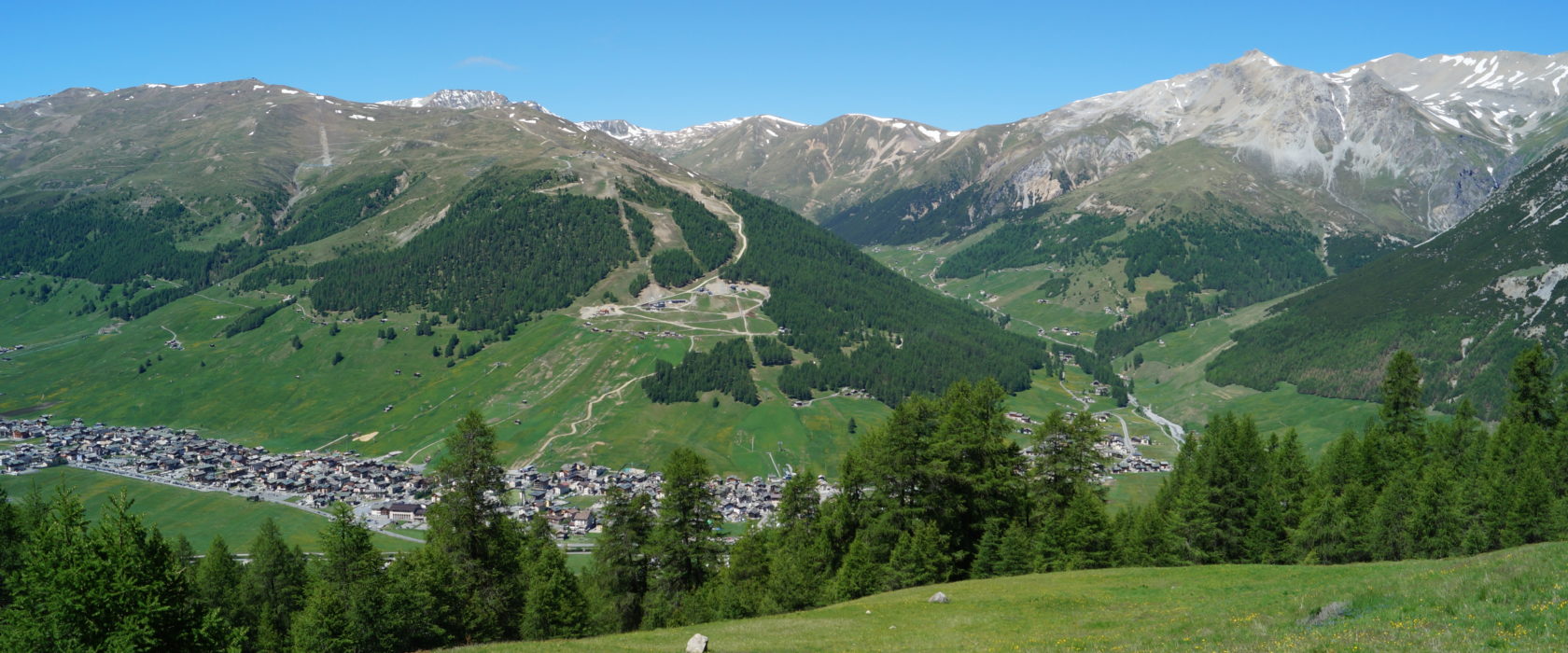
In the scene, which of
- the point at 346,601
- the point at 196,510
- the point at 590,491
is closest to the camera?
the point at 346,601

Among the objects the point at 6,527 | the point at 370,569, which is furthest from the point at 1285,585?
the point at 6,527

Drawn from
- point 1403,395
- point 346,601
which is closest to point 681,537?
point 346,601

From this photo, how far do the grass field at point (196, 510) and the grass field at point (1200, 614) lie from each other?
404 ft

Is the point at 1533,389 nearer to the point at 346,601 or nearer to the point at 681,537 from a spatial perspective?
the point at 681,537

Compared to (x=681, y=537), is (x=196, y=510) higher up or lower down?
lower down

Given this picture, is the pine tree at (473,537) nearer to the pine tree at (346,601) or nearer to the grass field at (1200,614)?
the pine tree at (346,601)

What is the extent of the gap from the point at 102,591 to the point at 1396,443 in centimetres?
10503

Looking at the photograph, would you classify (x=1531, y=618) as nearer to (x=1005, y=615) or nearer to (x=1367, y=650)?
(x=1367, y=650)

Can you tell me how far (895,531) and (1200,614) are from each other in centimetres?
3137

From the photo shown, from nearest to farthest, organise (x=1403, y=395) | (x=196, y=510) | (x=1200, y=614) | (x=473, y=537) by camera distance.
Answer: (x=1200, y=614) < (x=473, y=537) < (x=1403, y=395) < (x=196, y=510)

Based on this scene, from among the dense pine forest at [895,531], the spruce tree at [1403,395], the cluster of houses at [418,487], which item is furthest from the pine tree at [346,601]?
the cluster of houses at [418,487]

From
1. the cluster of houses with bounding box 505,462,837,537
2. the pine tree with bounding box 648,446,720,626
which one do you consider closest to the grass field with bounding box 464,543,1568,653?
the pine tree with bounding box 648,446,720,626

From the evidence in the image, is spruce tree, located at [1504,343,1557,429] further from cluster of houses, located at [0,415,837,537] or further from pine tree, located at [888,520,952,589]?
cluster of houses, located at [0,415,837,537]

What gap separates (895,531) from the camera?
67312mm
